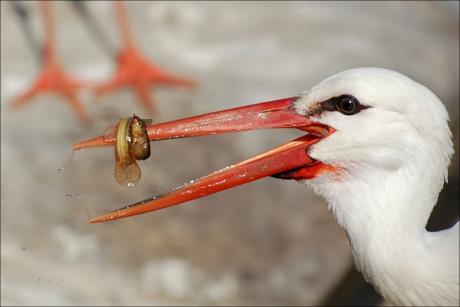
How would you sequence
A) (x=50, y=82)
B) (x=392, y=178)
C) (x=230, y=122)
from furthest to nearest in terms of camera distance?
(x=50, y=82)
(x=230, y=122)
(x=392, y=178)

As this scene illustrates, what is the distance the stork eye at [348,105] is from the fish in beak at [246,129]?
0.08 m

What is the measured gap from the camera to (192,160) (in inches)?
186

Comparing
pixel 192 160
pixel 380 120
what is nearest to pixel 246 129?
pixel 380 120

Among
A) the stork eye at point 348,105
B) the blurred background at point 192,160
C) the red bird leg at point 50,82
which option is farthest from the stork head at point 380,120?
the red bird leg at point 50,82

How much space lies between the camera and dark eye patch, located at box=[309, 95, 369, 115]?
8.15 ft

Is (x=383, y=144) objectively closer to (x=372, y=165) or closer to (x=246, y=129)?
(x=372, y=165)

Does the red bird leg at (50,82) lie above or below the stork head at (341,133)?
above

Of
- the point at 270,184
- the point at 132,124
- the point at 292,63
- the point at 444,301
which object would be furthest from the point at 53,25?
the point at 444,301

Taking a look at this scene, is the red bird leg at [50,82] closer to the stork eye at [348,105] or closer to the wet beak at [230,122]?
the wet beak at [230,122]

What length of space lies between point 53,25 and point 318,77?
158 cm

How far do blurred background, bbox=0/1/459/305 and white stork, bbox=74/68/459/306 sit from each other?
4.73 ft

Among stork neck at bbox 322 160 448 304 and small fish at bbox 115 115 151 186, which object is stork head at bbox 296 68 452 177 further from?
small fish at bbox 115 115 151 186

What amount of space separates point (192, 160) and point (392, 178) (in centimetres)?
234

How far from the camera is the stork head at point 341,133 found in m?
2.44
